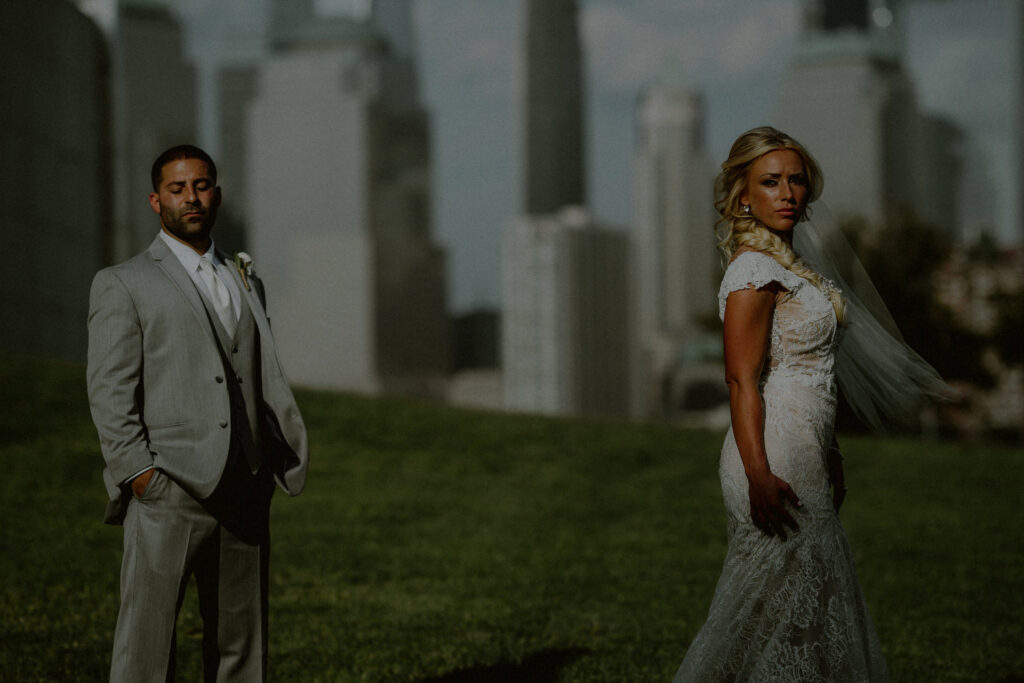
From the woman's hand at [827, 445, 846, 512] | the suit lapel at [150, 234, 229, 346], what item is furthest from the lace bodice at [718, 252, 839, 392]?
the suit lapel at [150, 234, 229, 346]

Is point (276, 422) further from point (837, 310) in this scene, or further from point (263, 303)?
point (837, 310)

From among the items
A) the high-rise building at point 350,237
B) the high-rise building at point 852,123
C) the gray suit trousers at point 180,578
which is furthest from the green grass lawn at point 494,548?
the high-rise building at point 852,123

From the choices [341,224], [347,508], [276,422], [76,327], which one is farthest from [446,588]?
[341,224]

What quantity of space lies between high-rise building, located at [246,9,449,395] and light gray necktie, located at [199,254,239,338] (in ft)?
548

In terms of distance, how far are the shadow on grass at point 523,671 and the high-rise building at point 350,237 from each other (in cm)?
16493

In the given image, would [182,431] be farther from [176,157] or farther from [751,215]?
[751,215]

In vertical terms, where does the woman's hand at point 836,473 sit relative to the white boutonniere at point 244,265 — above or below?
below

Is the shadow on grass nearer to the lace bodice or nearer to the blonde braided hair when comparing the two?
the lace bodice

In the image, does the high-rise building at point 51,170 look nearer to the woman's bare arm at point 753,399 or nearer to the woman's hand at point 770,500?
the woman's bare arm at point 753,399

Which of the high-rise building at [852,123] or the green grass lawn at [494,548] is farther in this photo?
the high-rise building at [852,123]

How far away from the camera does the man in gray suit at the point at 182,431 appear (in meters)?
3.84

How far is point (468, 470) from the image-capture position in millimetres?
12508

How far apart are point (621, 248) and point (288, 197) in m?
57.5

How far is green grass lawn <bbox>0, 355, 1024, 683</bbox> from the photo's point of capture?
6336mm
